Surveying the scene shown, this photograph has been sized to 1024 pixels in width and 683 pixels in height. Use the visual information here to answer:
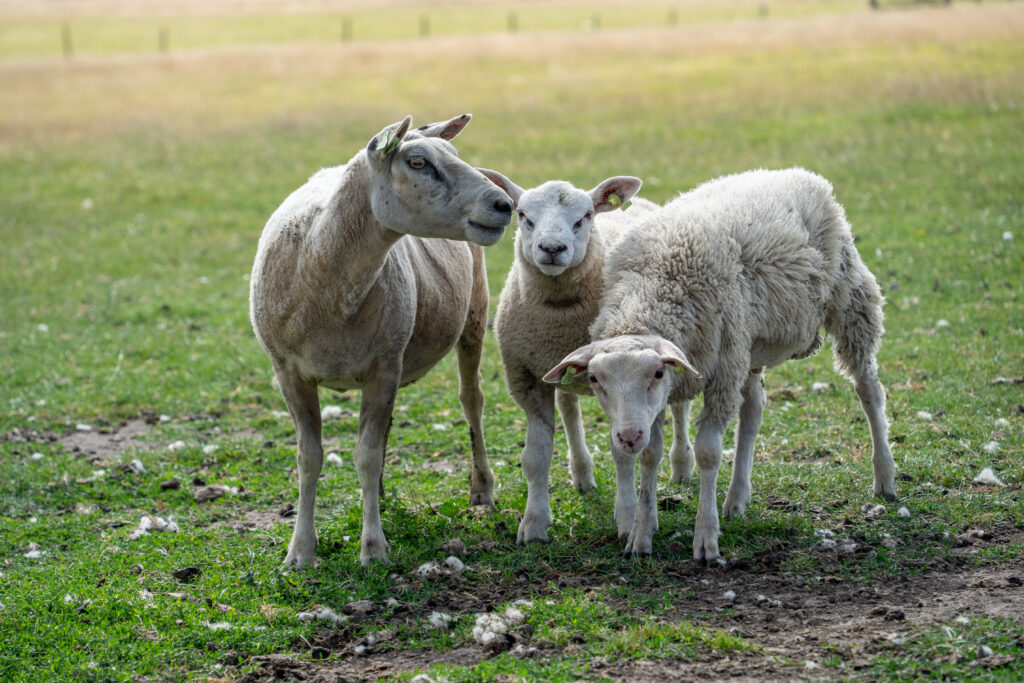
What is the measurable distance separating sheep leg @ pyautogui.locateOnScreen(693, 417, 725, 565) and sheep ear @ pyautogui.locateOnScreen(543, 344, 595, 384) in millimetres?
912

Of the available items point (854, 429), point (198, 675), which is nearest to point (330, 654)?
point (198, 675)

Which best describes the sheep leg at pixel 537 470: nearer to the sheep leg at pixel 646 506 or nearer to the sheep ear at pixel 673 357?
the sheep leg at pixel 646 506

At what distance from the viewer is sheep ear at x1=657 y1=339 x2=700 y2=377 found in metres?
5.82

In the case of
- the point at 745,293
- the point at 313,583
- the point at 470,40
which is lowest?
the point at 313,583

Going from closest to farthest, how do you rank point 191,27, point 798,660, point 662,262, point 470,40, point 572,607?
point 798,660, point 572,607, point 662,262, point 470,40, point 191,27

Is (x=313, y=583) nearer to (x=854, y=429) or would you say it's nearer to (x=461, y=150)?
(x=854, y=429)

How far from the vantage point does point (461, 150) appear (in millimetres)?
22812

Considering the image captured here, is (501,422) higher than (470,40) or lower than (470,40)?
lower

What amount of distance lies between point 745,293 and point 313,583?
3233 millimetres

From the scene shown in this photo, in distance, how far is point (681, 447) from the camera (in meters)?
7.84

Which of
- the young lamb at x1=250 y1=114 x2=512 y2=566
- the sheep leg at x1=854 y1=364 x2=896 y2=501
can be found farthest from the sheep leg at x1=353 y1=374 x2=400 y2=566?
the sheep leg at x1=854 y1=364 x2=896 y2=501

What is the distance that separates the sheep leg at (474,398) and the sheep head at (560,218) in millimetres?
1286

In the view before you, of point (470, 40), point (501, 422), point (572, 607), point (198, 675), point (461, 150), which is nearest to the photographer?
point (198, 675)

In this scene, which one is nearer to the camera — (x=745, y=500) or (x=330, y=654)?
(x=330, y=654)
